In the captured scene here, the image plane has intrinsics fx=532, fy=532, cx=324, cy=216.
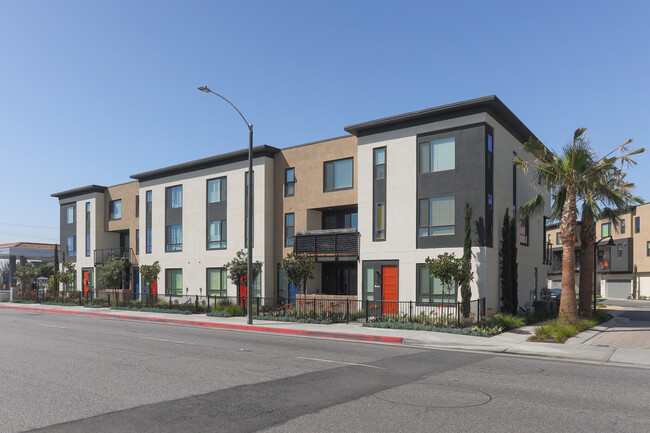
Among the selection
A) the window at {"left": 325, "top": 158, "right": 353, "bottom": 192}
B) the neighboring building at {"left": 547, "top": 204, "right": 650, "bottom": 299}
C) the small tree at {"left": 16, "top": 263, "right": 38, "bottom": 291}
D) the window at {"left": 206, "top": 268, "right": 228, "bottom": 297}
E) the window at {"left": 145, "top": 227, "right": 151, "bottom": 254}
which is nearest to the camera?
the window at {"left": 325, "top": 158, "right": 353, "bottom": 192}

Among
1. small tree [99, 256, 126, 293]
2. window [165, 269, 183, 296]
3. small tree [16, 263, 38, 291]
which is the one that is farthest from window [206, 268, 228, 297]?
small tree [16, 263, 38, 291]

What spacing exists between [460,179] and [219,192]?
56.5ft

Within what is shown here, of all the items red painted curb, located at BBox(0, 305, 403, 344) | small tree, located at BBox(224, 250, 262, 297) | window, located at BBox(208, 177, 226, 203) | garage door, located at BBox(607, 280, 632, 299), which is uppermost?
window, located at BBox(208, 177, 226, 203)

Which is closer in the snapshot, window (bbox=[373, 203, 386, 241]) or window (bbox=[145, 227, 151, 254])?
window (bbox=[373, 203, 386, 241])

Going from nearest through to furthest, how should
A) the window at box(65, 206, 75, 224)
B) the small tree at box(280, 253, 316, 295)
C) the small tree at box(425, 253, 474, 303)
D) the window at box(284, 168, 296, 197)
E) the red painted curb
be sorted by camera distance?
1. the red painted curb
2. the small tree at box(425, 253, 474, 303)
3. the small tree at box(280, 253, 316, 295)
4. the window at box(284, 168, 296, 197)
5. the window at box(65, 206, 75, 224)

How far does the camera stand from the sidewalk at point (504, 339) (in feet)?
49.4

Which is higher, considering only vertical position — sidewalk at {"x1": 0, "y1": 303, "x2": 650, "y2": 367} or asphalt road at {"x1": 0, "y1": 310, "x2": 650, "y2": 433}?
asphalt road at {"x1": 0, "y1": 310, "x2": 650, "y2": 433}

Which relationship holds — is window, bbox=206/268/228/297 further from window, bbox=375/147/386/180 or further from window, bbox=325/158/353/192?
window, bbox=375/147/386/180

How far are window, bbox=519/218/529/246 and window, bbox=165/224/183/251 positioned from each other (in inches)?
879

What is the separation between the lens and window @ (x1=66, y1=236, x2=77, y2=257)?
156ft

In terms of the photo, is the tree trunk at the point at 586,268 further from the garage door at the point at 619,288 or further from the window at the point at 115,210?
the garage door at the point at 619,288

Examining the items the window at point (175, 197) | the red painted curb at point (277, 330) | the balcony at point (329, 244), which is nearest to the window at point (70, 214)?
the window at point (175, 197)

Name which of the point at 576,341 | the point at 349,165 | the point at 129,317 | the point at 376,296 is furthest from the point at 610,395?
the point at 129,317

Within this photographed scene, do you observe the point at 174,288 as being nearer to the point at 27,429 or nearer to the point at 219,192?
the point at 219,192
